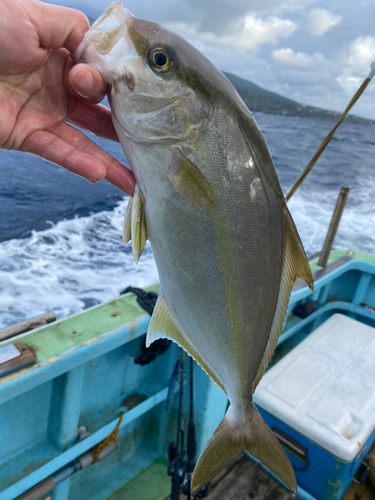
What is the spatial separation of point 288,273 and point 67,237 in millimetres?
6983

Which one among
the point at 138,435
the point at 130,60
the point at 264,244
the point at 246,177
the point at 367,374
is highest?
the point at 130,60

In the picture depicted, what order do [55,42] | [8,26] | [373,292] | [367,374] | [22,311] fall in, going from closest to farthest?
[8,26]
[55,42]
[367,374]
[373,292]
[22,311]

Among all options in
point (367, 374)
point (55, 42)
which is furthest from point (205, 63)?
point (367, 374)

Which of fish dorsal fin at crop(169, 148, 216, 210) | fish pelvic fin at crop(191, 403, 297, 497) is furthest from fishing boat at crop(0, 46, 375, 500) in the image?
fish dorsal fin at crop(169, 148, 216, 210)

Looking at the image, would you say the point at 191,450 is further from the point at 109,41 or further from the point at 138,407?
the point at 109,41

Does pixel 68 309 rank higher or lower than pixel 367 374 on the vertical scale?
lower

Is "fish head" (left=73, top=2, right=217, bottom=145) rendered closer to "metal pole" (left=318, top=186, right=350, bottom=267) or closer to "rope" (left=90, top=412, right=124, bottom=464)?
"rope" (left=90, top=412, right=124, bottom=464)

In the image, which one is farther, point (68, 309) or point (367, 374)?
point (68, 309)

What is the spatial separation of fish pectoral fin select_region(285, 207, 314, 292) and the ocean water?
16.1 ft

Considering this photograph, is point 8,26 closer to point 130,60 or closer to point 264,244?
point 130,60

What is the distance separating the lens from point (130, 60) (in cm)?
119

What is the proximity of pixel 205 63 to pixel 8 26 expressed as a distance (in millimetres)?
694

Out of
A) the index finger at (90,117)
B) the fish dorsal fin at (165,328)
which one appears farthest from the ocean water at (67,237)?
the fish dorsal fin at (165,328)

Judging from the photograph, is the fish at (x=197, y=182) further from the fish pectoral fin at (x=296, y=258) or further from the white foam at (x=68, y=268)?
the white foam at (x=68, y=268)
